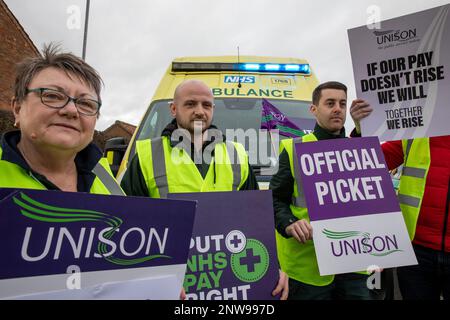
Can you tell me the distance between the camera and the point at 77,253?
100 centimetres

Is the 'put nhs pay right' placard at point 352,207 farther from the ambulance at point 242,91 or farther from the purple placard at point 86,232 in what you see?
the ambulance at point 242,91

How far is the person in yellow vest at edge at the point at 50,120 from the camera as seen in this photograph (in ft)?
3.82

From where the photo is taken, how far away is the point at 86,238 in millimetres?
1010

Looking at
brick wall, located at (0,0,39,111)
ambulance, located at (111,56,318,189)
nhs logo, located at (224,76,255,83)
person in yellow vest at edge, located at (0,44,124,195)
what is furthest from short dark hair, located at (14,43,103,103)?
brick wall, located at (0,0,39,111)

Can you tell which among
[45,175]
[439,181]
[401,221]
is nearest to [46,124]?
[45,175]

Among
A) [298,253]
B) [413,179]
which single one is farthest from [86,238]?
[413,179]

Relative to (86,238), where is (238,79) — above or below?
above

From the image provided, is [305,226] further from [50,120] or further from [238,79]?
[238,79]

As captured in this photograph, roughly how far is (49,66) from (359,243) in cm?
167

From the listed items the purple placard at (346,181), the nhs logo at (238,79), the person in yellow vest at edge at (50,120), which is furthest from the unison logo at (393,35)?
the nhs logo at (238,79)

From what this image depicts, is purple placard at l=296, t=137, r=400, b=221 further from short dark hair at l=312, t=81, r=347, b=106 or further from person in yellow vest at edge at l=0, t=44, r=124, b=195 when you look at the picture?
person in yellow vest at edge at l=0, t=44, r=124, b=195

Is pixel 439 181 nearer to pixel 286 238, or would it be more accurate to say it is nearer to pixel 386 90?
pixel 386 90

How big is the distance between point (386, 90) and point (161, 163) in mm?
1321

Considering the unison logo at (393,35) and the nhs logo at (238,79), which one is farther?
the nhs logo at (238,79)
